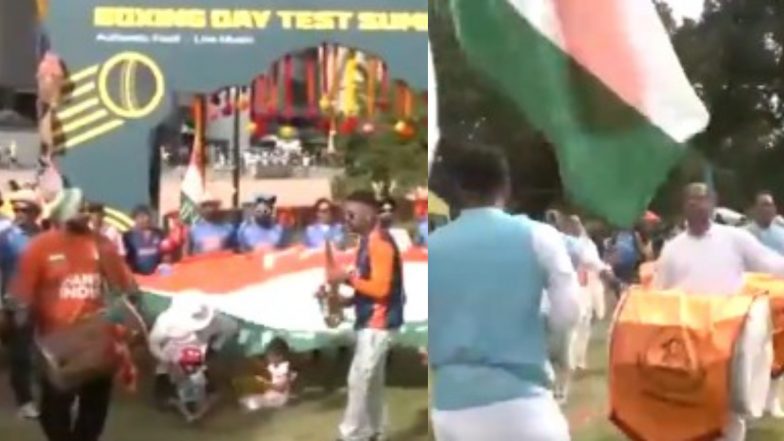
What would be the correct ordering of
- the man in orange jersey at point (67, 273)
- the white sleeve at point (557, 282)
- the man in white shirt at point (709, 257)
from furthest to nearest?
the man in white shirt at point (709, 257) < the man in orange jersey at point (67, 273) < the white sleeve at point (557, 282)

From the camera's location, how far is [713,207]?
331 cm

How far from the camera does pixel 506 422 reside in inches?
123

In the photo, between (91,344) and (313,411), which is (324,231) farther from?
(91,344)

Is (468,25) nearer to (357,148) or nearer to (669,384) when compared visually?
(357,148)

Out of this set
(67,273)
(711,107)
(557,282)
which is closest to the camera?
(557,282)

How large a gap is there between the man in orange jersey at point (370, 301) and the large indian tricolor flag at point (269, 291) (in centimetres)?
3

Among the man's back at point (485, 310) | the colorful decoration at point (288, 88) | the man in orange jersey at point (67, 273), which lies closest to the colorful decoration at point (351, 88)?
the colorful decoration at point (288, 88)

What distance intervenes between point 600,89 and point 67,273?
4.12 ft

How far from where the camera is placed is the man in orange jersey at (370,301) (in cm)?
322

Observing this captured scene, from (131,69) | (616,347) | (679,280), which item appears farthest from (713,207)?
(131,69)

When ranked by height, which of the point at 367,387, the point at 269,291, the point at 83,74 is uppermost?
the point at 83,74

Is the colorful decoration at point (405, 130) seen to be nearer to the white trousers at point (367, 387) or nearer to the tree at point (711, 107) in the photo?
the tree at point (711, 107)

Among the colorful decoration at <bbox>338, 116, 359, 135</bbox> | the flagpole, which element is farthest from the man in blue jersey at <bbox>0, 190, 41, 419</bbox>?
the colorful decoration at <bbox>338, 116, 359, 135</bbox>

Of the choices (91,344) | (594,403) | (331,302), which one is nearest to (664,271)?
(594,403)
